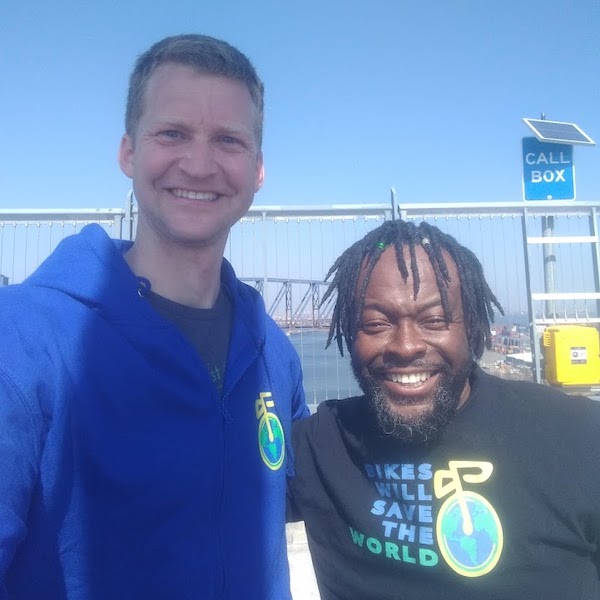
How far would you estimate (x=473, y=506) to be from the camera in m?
1.51

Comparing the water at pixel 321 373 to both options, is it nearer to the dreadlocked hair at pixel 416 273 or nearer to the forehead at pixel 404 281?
the dreadlocked hair at pixel 416 273

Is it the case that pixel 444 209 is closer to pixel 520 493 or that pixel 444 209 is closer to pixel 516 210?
pixel 516 210

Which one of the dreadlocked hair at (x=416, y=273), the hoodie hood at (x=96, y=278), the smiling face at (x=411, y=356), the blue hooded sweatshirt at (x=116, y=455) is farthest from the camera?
the dreadlocked hair at (x=416, y=273)

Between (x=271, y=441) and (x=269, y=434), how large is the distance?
2 cm

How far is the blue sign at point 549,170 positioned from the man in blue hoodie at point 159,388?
3421mm

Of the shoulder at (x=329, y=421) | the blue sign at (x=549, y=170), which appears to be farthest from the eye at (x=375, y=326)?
the blue sign at (x=549, y=170)

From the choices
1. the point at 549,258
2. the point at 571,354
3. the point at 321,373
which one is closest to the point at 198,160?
the point at 321,373

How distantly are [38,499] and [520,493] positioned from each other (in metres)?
1.26

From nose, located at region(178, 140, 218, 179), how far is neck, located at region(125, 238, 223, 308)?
0.25 m

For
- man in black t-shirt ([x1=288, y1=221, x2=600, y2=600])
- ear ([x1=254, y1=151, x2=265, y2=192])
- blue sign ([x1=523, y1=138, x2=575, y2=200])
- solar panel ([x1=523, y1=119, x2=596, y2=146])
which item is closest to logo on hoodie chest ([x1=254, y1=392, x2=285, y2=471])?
man in black t-shirt ([x1=288, y1=221, x2=600, y2=600])

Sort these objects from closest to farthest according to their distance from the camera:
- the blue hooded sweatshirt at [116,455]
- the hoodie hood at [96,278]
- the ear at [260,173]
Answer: the blue hooded sweatshirt at [116,455] → the hoodie hood at [96,278] → the ear at [260,173]

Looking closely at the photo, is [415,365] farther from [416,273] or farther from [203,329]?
[203,329]

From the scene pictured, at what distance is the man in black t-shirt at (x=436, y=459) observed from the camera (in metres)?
1.44

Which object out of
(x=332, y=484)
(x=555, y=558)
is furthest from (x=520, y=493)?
(x=332, y=484)
